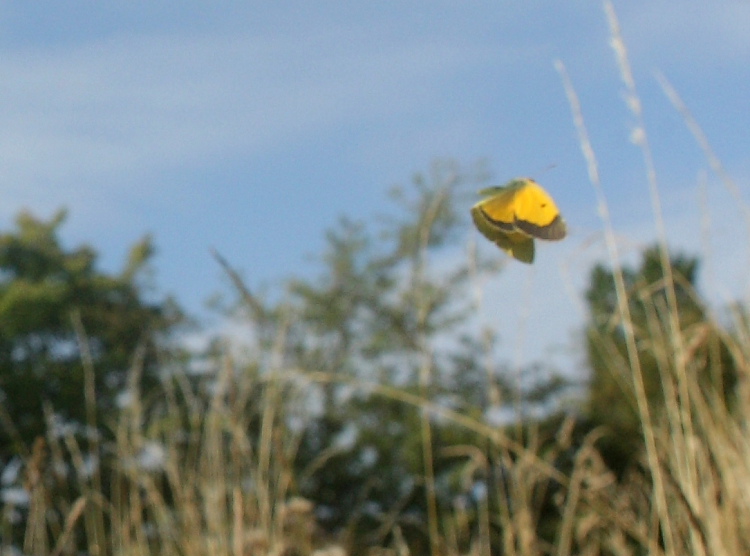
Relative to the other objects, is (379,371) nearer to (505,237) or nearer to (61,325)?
(61,325)

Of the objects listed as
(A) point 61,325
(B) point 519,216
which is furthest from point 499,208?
(A) point 61,325

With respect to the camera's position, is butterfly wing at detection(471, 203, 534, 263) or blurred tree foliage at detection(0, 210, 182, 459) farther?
blurred tree foliage at detection(0, 210, 182, 459)

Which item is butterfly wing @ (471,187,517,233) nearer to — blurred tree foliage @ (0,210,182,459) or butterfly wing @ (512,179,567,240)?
butterfly wing @ (512,179,567,240)

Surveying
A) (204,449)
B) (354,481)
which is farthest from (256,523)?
(354,481)

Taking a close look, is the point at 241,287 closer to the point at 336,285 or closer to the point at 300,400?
the point at 300,400

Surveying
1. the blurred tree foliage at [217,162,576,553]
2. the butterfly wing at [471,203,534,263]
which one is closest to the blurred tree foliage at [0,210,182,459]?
the blurred tree foliage at [217,162,576,553]

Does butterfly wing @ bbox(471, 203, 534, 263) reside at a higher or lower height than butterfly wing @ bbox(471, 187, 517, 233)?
lower

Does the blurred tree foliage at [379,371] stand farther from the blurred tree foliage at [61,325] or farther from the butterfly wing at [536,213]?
the butterfly wing at [536,213]
